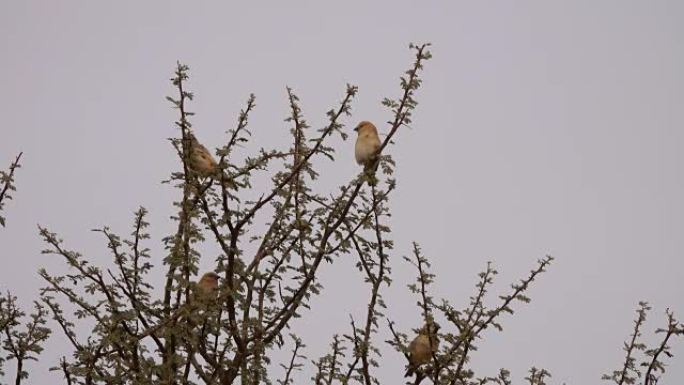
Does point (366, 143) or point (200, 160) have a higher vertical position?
point (366, 143)

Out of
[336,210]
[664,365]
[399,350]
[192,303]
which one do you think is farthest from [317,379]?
[664,365]

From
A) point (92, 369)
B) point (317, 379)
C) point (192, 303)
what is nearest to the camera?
point (192, 303)

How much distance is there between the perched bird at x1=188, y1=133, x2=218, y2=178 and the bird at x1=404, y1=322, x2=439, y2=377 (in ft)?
7.34

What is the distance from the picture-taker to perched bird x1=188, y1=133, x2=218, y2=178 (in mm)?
5754

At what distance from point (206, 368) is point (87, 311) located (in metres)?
1.03

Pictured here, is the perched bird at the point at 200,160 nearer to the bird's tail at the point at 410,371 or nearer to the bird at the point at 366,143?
the bird at the point at 366,143

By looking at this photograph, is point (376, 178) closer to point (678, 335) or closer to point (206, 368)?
point (206, 368)

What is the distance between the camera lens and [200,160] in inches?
237

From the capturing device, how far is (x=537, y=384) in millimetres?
6867

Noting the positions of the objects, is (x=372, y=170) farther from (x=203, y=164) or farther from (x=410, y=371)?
(x=410, y=371)

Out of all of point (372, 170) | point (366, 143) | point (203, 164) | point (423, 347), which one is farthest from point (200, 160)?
point (423, 347)

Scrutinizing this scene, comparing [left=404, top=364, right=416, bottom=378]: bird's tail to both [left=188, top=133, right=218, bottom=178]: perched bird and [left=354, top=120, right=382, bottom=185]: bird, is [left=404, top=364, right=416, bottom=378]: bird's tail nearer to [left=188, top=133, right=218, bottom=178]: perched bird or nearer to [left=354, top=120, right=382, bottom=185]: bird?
[left=354, top=120, right=382, bottom=185]: bird

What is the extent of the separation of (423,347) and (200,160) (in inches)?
98.4

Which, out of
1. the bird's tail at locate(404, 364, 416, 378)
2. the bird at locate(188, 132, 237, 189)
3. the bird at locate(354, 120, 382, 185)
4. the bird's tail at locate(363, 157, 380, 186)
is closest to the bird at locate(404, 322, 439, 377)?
the bird's tail at locate(404, 364, 416, 378)
